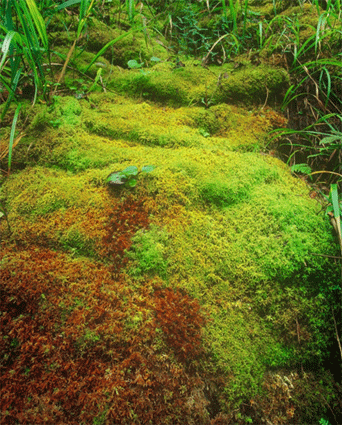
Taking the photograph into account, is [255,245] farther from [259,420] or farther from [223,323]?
[259,420]

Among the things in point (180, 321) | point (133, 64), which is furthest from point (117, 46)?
point (180, 321)

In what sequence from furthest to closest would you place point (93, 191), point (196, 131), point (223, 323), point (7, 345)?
point (196, 131) → point (93, 191) → point (223, 323) → point (7, 345)

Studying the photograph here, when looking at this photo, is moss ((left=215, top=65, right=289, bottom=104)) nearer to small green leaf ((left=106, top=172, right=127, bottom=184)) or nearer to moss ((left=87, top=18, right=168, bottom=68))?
moss ((left=87, top=18, right=168, bottom=68))

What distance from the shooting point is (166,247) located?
186 cm

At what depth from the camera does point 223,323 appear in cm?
164

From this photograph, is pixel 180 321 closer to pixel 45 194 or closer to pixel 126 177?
pixel 126 177

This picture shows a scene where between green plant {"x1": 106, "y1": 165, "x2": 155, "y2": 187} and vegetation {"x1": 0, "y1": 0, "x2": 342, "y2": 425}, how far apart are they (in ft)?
0.05

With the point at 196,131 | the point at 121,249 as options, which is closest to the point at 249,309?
the point at 121,249

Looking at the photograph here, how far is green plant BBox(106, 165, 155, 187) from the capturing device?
2062mm

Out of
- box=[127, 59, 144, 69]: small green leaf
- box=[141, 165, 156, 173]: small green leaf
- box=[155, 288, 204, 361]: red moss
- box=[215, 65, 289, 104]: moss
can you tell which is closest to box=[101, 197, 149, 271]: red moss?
box=[141, 165, 156, 173]: small green leaf

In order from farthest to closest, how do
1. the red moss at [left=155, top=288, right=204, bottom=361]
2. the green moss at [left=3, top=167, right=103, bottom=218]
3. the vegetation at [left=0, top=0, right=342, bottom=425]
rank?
1. the green moss at [left=3, top=167, right=103, bottom=218]
2. the red moss at [left=155, top=288, right=204, bottom=361]
3. the vegetation at [left=0, top=0, right=342, bottom=425]

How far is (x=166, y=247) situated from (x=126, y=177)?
0.73 m

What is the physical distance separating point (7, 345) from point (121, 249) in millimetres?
851

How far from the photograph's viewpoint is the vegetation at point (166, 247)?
135 cm
